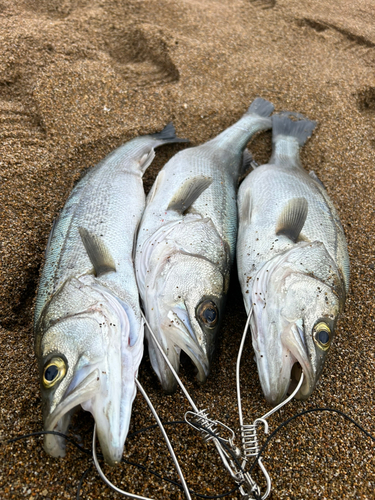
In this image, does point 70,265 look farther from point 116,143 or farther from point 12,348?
point 116,143

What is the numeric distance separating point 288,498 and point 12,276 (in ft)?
8.53

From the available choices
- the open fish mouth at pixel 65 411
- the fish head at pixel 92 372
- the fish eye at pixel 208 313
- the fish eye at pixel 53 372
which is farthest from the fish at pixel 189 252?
the fish eye at pixel 53 372

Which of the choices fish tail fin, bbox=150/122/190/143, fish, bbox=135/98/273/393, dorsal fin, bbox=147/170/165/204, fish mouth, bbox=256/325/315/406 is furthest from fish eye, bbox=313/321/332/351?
fish tail fin, bbox=150/122/190/143

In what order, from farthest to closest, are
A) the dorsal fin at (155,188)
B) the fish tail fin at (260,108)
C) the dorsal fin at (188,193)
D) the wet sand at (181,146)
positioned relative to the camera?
the fish tail fin at (260,108) → the dorsal fin at (155,188) → the dorsal fin at (188,193) → the wet sand at (181,146)

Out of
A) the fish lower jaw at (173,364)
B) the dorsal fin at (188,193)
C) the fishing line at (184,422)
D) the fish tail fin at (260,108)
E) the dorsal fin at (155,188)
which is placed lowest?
the fishing line at (184,422)

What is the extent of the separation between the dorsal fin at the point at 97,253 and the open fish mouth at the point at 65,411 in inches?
33.9

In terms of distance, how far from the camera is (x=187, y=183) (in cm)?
335

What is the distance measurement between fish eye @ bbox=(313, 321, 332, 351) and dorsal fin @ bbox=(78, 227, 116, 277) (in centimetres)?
159

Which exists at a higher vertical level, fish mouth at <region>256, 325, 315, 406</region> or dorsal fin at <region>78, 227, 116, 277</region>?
dorsal fin at <region>78, 227, 116, 277</region>

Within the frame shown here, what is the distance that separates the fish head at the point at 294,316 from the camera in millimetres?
2350

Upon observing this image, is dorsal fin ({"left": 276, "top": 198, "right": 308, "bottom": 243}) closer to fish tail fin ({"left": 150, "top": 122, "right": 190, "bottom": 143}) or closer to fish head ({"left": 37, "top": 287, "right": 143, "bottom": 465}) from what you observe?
fish head ({"left": 37, "top": 287, "right": 143, "bottom": 465})

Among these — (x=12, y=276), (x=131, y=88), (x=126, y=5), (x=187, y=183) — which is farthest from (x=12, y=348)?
(x=126, y=5)

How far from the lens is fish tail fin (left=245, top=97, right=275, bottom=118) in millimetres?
4492

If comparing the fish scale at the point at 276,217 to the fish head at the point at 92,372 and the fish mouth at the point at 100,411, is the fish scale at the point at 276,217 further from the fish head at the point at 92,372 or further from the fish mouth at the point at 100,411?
the fish mouth at the point at 100,411
